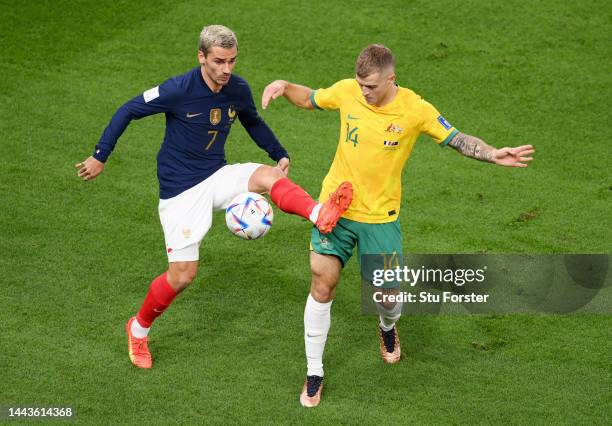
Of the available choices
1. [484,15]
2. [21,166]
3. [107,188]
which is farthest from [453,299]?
[484,15]

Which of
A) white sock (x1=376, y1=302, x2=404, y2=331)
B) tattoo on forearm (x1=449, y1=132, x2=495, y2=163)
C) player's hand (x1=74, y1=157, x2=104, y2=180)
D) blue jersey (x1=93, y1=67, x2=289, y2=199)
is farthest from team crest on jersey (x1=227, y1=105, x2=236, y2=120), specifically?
white sock (x1=376, y1=302, x2=404, y2=331)

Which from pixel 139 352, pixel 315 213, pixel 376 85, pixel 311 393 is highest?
pixel 376 85

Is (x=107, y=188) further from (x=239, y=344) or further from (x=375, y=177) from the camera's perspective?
(x=375, y=177)

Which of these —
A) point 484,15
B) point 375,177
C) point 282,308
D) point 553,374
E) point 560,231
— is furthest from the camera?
point 484,15

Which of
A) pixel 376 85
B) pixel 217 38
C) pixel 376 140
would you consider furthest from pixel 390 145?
pixel 217 38

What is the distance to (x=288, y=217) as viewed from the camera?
33.0 feet

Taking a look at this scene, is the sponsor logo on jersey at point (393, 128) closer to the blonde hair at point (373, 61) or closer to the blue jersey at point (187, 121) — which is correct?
the blonde hair at point (373, 61)

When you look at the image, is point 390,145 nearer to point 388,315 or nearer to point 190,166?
point 388,315

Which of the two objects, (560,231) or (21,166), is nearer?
(560,231)

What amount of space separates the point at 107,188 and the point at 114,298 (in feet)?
6.30

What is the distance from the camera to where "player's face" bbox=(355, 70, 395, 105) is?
6.90 meters

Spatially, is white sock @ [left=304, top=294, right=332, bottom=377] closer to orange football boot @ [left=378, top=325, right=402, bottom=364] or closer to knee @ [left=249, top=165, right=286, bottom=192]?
orange football boot @ [left=378, top=325, right=402, bottom=364]

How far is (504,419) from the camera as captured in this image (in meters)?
7.27

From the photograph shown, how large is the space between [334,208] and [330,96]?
846mm
